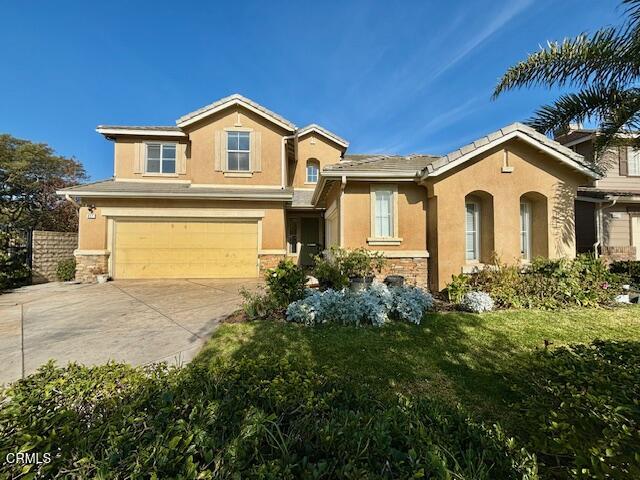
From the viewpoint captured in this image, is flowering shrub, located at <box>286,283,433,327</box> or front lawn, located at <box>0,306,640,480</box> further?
flowering shrub, located at <box>286,283,433,327</box>

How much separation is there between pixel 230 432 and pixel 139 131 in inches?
606

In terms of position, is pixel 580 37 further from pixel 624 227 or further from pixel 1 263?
pixel 1 263

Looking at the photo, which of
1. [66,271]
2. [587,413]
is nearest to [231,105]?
[66,271]

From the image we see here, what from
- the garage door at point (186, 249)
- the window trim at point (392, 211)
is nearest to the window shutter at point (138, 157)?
the garage door at point (186, 249)

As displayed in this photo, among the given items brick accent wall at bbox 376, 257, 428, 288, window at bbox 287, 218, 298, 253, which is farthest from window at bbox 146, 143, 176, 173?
brick accent wall at bbox 376, 257, 428, 288

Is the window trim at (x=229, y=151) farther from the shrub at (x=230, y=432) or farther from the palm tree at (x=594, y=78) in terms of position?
the shrub at (x=230, y=432)

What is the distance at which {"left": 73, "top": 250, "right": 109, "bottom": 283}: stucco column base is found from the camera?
12.0 m

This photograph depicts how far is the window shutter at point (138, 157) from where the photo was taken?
13672 millimetres

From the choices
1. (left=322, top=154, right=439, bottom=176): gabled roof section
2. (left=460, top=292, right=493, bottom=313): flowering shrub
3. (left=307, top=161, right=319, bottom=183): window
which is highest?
(left=307, top=161, right=319, bottom=183): window

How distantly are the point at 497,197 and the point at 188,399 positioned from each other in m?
9.42

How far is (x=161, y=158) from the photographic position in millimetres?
13961

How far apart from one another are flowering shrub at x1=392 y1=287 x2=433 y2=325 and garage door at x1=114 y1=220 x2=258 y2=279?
788 centimetres

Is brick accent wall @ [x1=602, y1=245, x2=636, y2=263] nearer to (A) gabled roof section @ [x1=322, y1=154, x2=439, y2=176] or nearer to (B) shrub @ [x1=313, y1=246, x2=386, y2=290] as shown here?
(A) gabled roof section @ [x1=322, y1=154, x2=439, y2=176]

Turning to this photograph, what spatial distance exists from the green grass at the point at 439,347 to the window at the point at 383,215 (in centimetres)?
334
